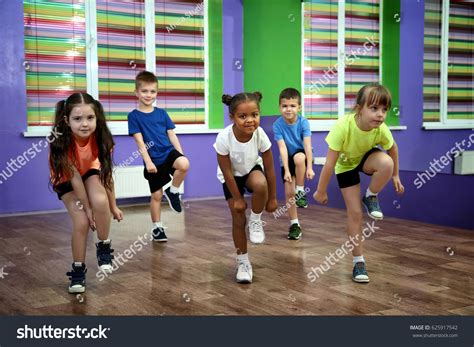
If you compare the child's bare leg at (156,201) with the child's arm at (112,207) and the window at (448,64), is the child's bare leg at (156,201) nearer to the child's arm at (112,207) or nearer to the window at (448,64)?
the child's arm at (112,207)

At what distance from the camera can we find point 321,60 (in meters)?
6.96

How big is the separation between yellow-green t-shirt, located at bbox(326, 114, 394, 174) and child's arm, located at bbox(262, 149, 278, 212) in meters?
0.30

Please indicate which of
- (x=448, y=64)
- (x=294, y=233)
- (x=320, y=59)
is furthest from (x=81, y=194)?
(x=448, y=64)

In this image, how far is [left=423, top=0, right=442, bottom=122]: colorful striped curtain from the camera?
297 inches

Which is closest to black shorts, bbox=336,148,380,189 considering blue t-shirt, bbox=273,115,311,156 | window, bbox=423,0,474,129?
blue t-shirt, bbox=273,115,311,156

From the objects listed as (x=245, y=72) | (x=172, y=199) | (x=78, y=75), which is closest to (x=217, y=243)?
(x=172, y=199)

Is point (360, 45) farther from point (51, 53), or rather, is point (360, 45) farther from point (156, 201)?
point (156, 201)

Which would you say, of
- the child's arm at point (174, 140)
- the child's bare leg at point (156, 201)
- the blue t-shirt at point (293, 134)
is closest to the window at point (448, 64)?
the blue t-shirt at point (293, 134)

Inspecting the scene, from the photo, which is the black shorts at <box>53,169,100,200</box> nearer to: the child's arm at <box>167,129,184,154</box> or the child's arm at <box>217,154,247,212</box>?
the child's arm at <box>217,154,247,212</box>

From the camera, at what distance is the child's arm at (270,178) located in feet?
9.35

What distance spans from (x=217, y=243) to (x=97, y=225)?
4.10 feet

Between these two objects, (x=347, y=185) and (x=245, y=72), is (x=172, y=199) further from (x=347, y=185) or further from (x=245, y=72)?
(x=245, y=72)

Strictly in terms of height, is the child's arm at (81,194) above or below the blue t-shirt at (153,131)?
below

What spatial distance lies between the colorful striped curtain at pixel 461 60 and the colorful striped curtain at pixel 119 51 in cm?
417
